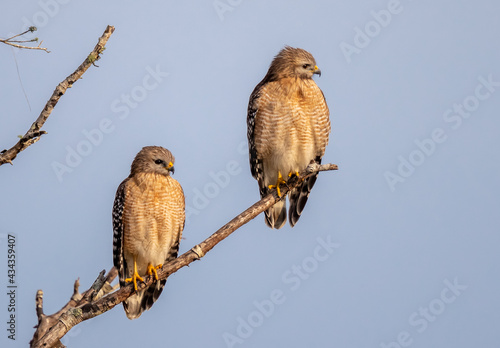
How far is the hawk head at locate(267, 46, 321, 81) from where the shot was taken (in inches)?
397

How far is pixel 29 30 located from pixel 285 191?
4.53 metres

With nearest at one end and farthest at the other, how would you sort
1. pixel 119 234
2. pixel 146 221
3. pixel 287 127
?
pixel 146 221, pixel 119 234, pixel 287 127

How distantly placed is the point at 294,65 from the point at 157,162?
2.39 meters

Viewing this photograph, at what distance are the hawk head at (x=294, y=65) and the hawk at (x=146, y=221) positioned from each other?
77.2 inches

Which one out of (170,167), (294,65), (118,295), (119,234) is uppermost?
(294,65)

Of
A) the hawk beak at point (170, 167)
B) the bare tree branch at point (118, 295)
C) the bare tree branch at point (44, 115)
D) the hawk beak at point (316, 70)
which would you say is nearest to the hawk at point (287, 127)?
the hawk beak at point (316, 70)

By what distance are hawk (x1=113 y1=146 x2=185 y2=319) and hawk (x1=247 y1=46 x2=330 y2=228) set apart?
1.31 meters

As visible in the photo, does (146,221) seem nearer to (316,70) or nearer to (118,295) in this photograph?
(118,295)

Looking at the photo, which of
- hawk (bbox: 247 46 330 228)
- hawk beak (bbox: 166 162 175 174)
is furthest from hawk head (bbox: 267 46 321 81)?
hawk beak (bbox: 166 162 175 174)

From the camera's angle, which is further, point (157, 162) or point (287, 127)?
point (287, 127)

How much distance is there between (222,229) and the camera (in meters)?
7.76

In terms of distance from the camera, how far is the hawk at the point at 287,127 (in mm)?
9797

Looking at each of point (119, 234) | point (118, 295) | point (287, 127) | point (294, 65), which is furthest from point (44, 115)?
point (294, 65)

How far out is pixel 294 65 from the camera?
10.1m
